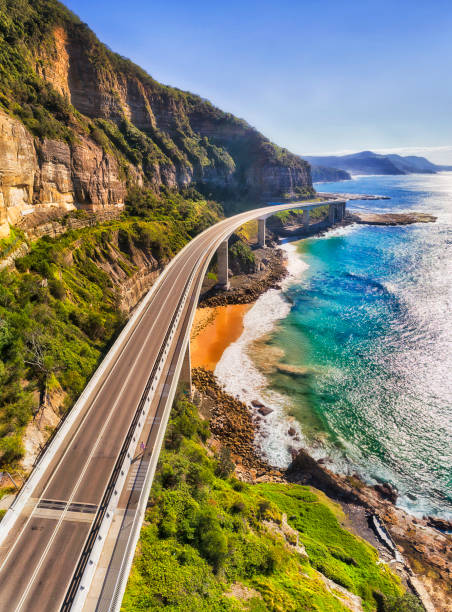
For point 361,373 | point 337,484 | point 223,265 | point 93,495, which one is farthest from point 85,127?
point 337,484

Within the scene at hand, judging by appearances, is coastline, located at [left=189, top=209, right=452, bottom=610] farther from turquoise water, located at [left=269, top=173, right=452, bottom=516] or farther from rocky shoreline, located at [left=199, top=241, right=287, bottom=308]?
rocky shoreline, located at [left=199, top=241, right=287, bottom=308]

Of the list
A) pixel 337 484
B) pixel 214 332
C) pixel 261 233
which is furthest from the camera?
pixel 261 233

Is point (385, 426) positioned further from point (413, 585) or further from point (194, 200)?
point (194, 200)

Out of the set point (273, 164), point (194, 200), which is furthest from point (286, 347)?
point (273, 164)

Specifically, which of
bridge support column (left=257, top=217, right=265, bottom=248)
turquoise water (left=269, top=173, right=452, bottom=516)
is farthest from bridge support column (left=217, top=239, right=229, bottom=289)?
bridge support column (left=257, top=217, right=265, bottom=248)

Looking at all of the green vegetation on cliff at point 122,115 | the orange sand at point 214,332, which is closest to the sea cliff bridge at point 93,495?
the orange sand at point 214,332

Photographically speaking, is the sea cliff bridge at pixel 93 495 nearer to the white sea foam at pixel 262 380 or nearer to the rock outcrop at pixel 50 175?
the white sea foam at pixel 262 380

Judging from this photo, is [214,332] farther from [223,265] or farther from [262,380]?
[223,265]
